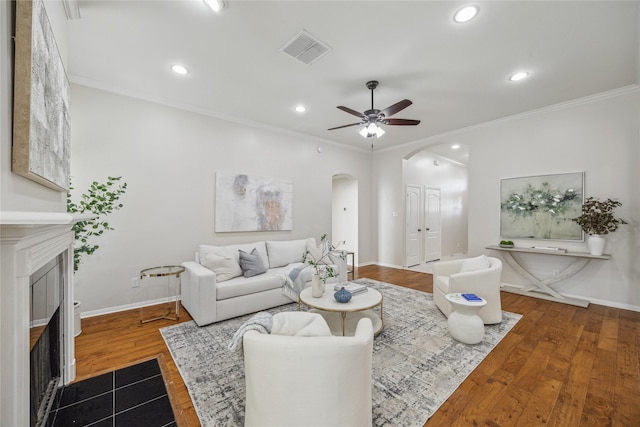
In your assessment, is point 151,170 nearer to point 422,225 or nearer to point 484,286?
point 484,286

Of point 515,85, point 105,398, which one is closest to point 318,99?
point 515,85

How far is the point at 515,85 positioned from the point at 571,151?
1.58m

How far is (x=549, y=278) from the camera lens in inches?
159

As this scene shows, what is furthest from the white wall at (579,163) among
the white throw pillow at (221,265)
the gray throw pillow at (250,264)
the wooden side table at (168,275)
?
the wooden side table at (168,275)

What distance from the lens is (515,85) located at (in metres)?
3.40

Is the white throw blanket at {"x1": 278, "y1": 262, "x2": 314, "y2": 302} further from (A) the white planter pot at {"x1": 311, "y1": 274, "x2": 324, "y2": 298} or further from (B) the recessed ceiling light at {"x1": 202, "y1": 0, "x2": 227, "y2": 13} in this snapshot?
(B) the recessed ceiling light at {"x1": 202, "y1": 0, "x2": 227, "y2": 13}

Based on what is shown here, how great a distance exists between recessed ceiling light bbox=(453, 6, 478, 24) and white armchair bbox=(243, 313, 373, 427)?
2.58m

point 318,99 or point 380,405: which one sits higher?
point 318,99

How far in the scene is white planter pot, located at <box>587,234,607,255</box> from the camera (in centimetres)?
356

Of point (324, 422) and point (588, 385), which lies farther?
point (588, 385)

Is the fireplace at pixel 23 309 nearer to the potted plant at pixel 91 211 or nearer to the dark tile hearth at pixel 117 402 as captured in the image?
the dark tile hearth at pixel 117 402

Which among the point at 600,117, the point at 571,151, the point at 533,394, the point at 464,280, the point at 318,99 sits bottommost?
the point at 533,394

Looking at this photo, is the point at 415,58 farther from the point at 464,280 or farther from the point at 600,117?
the point at 600,117

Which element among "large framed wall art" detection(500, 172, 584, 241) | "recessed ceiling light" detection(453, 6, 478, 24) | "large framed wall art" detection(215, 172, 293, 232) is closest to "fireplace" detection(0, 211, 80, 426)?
"large framed wall art" detection(215, 172, 293, 232)
